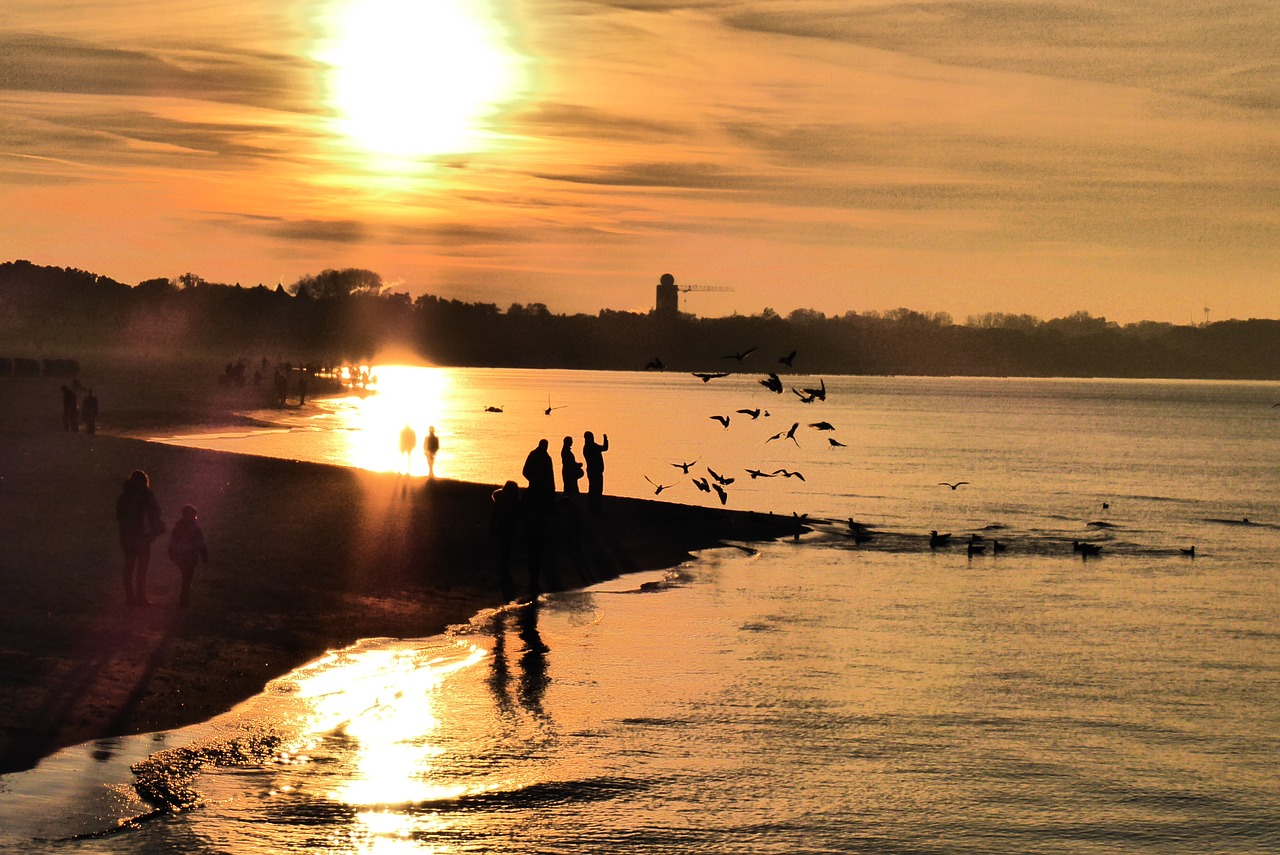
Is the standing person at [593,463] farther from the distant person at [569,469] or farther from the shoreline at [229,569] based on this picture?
the shoreline at [229,569]

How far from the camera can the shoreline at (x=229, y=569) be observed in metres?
15.7

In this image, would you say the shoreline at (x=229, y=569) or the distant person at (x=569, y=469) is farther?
the distant person at (x=569, y=469)

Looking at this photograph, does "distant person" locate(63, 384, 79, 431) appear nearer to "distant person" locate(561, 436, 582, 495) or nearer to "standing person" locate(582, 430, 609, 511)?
"distant person" locate(561, 436, 582, 495)

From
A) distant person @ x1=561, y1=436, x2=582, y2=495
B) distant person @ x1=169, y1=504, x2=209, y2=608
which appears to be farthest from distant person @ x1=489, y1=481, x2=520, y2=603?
distant person @ x1=561, y1=436, x2=582, y2=495

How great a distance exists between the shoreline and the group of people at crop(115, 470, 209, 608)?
50 centimetres

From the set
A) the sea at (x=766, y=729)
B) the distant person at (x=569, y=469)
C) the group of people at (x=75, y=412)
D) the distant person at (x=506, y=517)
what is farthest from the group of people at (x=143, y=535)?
the group of people at (x=75, y=412)

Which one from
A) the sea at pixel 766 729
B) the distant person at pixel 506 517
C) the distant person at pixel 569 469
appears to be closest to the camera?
the sea at pixel 766 729

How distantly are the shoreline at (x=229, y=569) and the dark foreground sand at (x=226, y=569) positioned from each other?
4 cm

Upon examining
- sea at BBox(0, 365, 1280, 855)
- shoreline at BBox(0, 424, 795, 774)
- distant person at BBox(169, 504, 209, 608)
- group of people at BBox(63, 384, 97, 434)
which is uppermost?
group of people at BBox(63, 384, 97, 434)

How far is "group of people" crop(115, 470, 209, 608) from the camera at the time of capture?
18.8 m

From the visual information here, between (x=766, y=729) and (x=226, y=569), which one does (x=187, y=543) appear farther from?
(x=766, y=729)

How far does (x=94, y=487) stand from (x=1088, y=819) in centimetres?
2521

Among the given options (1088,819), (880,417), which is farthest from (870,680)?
(880,417)

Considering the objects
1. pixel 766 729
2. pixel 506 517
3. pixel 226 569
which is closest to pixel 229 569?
pixel 226 569
